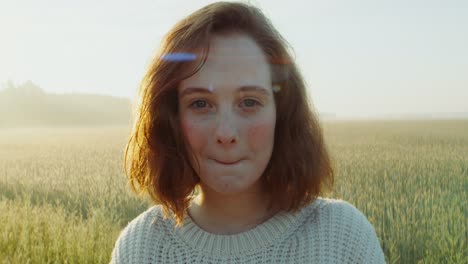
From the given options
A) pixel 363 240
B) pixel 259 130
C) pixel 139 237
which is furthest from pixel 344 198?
pixel 259 130

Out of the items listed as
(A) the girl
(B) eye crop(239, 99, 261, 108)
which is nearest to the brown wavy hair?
(A) the girl

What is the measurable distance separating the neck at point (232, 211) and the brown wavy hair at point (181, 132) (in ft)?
0.17

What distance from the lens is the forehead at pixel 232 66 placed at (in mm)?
1561

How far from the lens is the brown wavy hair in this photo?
1.64 m

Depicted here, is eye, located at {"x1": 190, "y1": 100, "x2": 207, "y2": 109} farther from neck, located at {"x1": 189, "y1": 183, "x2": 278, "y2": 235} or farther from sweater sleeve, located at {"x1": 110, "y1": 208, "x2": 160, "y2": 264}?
sweater sleeve, located at {"x1": 110, "y1": 208, "x2": 160, "y2": 264}

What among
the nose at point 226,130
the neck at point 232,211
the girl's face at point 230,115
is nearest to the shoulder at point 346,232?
the neck at point 232,211

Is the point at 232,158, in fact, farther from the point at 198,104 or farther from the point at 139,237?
the point at 139,237

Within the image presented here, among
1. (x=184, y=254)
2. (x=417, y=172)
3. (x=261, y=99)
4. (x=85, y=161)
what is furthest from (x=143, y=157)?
(x=85, y=161)

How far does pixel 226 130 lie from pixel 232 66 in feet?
0.60

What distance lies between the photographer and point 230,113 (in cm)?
156

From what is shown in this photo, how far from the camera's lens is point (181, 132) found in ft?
5.70

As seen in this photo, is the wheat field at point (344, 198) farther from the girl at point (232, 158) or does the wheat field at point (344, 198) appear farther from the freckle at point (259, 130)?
the freckle at point (259, 130)

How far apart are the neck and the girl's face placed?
5.2 inches

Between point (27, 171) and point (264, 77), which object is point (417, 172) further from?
point (27, 171)
